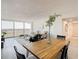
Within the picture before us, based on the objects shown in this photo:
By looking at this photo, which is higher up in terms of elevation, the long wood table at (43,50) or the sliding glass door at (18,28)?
the sliding glass door at (18,28)

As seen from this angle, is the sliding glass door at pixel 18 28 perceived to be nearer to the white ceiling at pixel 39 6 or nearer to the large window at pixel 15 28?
the large window at pixel 15 28

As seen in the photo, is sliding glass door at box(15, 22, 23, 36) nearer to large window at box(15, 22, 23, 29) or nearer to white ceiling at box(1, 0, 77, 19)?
large window at box(15, 22, 23, 29)

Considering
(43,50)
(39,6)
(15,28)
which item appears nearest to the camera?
(43,50)

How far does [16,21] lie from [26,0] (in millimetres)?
7470

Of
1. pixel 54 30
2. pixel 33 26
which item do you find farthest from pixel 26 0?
pixel 33 26

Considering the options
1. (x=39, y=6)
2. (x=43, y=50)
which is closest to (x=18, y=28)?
(x=39, y=6)

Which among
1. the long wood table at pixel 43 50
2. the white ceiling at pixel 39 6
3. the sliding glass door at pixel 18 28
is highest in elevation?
the white ceiling at pixel 39 6

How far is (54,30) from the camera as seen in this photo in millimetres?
7996

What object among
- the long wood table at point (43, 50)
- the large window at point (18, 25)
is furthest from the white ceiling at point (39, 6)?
the large window at point (18, 25)

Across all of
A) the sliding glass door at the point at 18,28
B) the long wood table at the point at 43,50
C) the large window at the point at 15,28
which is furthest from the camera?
the sliding glass door at the point at 18,28

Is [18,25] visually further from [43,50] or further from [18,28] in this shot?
[43,50]

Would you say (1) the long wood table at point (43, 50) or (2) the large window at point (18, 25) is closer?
(1) the long wood table at point (43, 50)

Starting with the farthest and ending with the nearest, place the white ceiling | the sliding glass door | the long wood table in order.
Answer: the sliding glass door < the white ceiling < the long wood table

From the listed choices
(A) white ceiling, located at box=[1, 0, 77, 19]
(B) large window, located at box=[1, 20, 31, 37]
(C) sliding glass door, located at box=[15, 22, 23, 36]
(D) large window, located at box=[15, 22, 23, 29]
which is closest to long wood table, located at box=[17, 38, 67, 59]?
(A) white ceiling, located at box=[1, 0, 77, 19]
